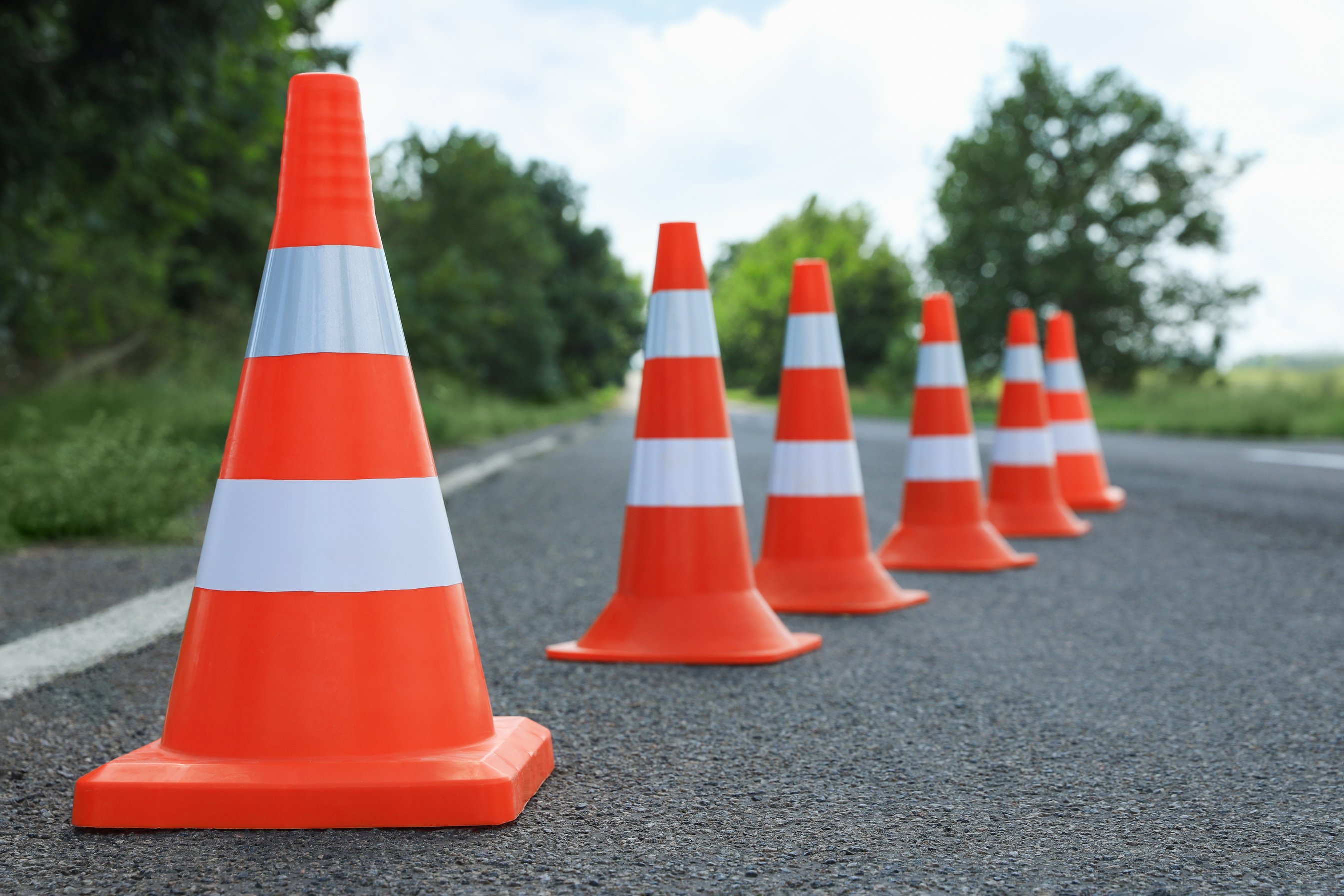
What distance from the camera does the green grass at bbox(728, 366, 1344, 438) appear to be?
18.2 metres

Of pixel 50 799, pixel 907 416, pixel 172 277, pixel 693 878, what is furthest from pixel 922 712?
pixel 907 416

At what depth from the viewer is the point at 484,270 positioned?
34125 mm

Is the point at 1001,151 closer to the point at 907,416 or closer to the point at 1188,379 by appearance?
the point at 1188,379

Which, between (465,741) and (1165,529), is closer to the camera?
(465,741)

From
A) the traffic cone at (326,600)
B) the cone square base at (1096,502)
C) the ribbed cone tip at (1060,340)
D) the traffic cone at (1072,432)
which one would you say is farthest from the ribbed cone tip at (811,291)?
the ribbed cone tip at (1060,340)

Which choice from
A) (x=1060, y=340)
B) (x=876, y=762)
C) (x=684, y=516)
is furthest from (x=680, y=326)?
(x=1060, y=340)

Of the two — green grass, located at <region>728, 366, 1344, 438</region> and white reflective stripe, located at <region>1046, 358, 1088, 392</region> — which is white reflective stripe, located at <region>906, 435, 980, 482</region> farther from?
green grass, located at <region>728, 366, 1344, 438</region>

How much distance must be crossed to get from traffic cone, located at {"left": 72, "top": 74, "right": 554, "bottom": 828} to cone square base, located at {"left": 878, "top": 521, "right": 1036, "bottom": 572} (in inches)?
130

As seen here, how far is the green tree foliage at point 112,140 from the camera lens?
926cm

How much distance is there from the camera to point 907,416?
3484 centimetres

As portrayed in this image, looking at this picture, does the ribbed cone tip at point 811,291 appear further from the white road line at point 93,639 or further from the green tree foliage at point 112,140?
the green tree foliage at point 112,140

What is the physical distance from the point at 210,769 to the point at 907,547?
391cm

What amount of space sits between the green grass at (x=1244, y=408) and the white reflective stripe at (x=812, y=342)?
14.9m

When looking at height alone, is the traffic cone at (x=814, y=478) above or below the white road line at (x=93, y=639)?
above
